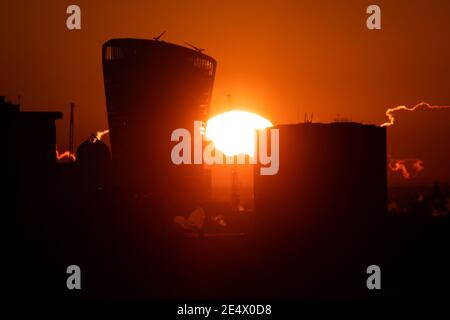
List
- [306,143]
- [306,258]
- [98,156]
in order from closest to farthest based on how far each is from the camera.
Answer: [306,258]
[306,143]
[98,156]

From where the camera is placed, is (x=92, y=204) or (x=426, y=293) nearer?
(x=426, y=293)

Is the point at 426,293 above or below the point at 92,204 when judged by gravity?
below

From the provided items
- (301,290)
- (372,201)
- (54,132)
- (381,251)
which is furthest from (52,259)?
(372,201)

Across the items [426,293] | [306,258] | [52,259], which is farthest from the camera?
Answer: [306,258]

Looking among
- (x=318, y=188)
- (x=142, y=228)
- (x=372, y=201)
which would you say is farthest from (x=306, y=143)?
(x=142, y=228)

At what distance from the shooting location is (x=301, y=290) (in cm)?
10256

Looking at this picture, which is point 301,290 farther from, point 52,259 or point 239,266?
point 52,259

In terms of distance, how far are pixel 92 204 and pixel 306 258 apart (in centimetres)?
4357

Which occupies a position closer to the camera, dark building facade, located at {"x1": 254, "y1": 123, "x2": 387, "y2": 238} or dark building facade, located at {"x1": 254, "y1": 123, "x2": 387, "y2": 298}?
dark building facade, located at {"x1": 254, "y1": 123, "x2": 387, "y2": 298}

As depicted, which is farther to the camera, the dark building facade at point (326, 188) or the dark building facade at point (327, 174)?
the dark building facade at point (327, 174)

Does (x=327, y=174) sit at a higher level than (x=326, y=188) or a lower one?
higher

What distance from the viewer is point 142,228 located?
119m

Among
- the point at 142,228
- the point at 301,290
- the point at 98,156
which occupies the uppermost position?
the point at 98,156

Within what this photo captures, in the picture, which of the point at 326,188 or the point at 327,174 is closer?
the point at 327,174
